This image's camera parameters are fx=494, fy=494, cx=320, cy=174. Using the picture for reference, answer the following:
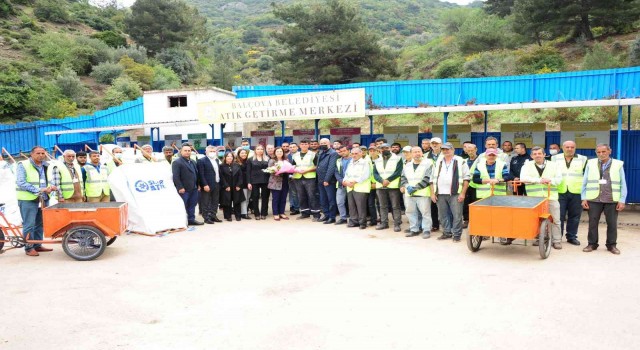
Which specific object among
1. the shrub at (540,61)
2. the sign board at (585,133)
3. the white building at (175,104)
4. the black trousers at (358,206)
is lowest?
the black trousers at (358,206)

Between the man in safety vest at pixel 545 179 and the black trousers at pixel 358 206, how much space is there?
317 centimetres

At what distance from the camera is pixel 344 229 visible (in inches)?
399

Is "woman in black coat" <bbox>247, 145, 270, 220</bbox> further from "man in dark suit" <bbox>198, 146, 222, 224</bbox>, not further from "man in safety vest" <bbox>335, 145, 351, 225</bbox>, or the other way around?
"man in safety vest" <bbox>335, 145, 351, 225</bbox>

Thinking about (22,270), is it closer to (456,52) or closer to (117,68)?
(117,68)

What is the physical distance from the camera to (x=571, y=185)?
8.21m

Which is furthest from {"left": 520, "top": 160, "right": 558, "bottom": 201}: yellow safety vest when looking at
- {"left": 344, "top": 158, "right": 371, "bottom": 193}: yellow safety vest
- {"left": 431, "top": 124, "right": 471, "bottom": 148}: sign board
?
{"left": 431, "top": 124, "right": 471, "bottom": 148}: sign board

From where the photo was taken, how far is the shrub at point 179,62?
43938mm

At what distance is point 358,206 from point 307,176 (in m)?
1.62

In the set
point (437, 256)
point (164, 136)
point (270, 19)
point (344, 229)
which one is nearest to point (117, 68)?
point (164, 136)

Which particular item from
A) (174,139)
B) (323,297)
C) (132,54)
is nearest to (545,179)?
(323,297)

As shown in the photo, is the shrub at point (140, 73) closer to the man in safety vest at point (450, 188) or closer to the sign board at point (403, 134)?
the sign board at point (403, 134)

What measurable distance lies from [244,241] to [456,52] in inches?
1406

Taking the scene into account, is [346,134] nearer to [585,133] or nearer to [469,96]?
[469,96]

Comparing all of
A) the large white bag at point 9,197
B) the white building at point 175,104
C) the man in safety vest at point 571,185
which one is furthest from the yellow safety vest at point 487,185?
the white building at point 175,104
